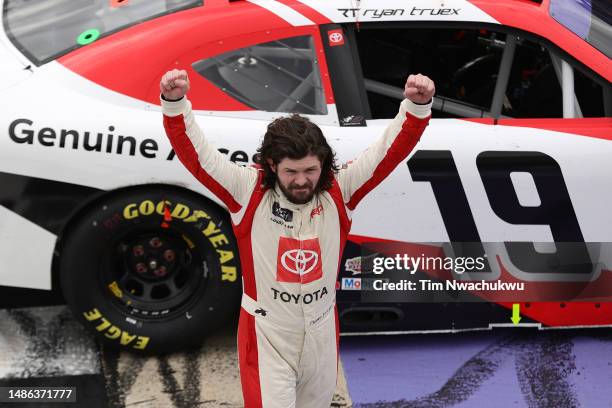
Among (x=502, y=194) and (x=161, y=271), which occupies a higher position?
(x=502, y=194)

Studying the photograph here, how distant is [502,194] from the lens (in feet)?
14.1

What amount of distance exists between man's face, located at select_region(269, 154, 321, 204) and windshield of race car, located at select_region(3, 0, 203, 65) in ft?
5.49

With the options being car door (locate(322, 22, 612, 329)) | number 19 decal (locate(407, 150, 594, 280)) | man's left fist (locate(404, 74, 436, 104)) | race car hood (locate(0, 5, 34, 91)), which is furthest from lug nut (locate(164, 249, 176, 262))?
man's left fist (locate(404, 74, 436, 104))

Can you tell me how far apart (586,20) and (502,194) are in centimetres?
86

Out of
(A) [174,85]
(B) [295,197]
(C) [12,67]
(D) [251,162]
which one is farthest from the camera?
(C) [12,67]

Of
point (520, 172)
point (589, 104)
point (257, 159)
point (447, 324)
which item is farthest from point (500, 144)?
point (257, 159)

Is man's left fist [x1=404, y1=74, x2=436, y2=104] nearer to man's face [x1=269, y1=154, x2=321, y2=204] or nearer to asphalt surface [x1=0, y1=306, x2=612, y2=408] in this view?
man's face [x1=269, y1=154, x2=321, y2=204]

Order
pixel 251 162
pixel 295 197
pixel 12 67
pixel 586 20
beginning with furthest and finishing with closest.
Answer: pixel 586 20 → pixel 12 67 → pixel 251 162 → pixel 295 197

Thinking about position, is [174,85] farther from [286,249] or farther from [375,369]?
[375,369]

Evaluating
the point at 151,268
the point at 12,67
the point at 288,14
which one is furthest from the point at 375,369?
the point at 12,67

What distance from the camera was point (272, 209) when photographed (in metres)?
3.07

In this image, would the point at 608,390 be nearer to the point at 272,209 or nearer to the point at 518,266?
the point at 518,266

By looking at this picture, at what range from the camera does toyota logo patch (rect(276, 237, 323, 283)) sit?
3057 mm

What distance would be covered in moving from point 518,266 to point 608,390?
0.63 metres
